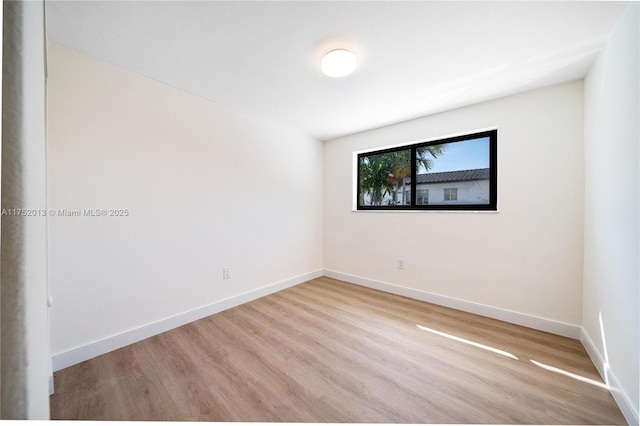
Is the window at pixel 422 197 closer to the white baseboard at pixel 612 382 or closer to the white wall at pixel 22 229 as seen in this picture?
the white baseboard at pixel 612 382

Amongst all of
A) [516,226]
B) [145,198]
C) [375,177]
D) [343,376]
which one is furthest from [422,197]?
[145,198]

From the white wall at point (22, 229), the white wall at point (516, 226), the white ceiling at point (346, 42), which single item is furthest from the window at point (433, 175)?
the white wall at point (22, 229)

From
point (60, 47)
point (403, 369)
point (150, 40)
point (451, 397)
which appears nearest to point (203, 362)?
point (403, 369)

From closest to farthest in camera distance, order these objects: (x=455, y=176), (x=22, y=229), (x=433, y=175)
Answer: (x=22, y=229)
(x=455, y=176)
(x=433, y=175)

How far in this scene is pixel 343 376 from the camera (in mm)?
1579

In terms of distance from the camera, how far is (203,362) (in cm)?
171

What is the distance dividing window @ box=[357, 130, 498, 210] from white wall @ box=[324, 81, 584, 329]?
0.14 metres

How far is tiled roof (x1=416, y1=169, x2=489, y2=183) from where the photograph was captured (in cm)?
256

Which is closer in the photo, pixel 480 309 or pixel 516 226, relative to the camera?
pixel 516 226

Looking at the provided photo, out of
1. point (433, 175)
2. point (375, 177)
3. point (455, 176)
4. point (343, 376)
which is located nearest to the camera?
point (343, 376)

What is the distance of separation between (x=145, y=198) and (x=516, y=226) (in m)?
3.41

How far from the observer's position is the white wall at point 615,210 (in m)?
1.27

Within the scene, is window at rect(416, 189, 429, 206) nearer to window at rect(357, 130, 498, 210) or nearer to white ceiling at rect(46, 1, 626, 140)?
window at rect(357, 130, 498, 210)

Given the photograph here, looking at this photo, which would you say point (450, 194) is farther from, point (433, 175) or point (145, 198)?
point (145, 198)
